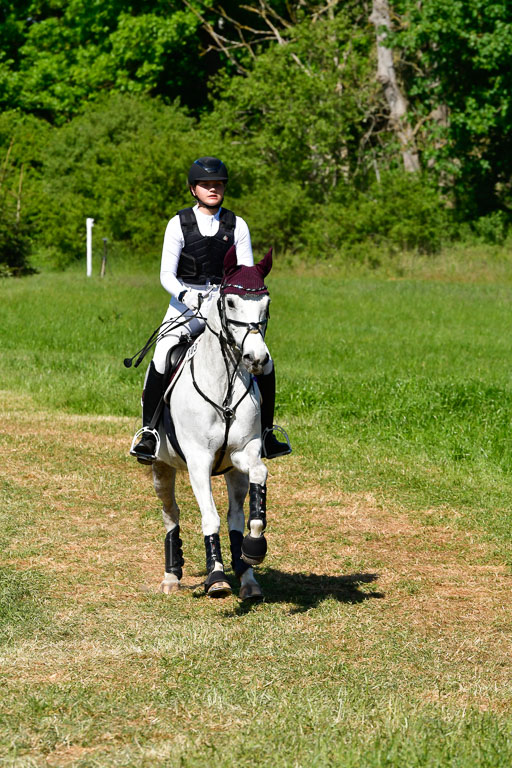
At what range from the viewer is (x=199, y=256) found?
7.85 m

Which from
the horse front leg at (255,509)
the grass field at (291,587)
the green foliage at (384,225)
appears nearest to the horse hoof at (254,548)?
the horse front leg at (255,509)

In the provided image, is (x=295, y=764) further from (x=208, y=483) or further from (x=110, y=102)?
(x=110, y=102)

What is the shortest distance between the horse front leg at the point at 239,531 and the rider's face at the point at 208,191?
201 centimetres

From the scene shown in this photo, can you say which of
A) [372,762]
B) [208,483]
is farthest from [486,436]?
[372,762]

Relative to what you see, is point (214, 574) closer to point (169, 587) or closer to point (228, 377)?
point (169, 587)

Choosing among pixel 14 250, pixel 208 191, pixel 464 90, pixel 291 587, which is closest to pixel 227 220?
pixel 208 191

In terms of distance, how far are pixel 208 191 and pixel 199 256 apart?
48 centimetres

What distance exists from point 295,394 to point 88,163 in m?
29.6

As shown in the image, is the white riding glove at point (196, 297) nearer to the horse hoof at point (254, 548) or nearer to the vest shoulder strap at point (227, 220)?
the vest shoulder strap at point (227, 220)

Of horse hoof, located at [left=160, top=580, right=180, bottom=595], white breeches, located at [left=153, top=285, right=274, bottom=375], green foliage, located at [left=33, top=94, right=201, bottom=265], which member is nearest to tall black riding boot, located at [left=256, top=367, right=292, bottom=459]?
white breeches, located at [left=153, top=285, right=274, bottom=375]

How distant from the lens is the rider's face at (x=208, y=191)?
7820 mm

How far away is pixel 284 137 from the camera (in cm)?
4028

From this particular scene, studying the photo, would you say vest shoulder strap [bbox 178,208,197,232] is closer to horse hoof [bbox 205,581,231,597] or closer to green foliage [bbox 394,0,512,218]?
horse hoof [bbox 205,581,231,597]

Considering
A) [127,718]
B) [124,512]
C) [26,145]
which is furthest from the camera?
[26,145]
